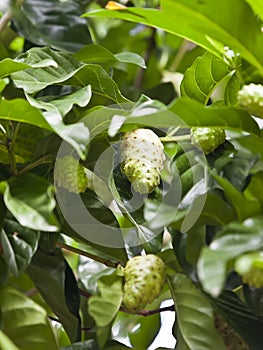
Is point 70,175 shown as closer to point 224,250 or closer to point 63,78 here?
point 63,78

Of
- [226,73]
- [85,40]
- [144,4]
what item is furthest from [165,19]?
[144,4]

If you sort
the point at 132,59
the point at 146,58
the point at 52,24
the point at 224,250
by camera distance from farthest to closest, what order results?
the point at 146,58
the point at 52,24
the point at 132,59
the point at 224,250

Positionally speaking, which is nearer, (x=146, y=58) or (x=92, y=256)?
(x=92, y=256)

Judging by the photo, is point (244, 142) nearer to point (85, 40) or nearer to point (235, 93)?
point (235, 93)

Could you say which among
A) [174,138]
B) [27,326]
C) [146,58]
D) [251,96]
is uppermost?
[251,96]

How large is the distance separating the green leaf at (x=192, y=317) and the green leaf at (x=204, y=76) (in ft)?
0.64

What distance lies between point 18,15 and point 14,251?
601 mm

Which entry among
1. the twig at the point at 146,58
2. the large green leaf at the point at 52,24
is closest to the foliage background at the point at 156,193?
the large green leaf at the point at 52,24

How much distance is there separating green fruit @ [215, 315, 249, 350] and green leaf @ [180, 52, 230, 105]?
23cm

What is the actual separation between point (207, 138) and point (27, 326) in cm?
23

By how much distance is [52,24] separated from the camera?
1.12 m

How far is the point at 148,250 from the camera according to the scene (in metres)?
0.64

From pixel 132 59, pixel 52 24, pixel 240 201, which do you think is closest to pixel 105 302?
pixel 240 201

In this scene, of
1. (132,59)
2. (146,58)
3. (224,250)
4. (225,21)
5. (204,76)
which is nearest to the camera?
(224,250)
